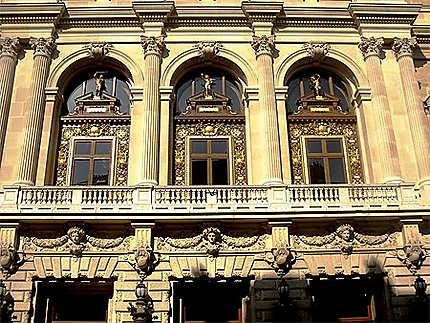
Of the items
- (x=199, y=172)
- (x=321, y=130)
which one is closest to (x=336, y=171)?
(x=321, y=130)

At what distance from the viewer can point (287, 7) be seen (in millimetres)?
22875

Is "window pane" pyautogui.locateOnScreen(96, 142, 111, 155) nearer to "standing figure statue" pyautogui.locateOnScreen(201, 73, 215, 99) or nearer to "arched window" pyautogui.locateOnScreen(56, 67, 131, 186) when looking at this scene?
"arched window" pyautogui.locateOnScreen(56, 67, 131, 186)

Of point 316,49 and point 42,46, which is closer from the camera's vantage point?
point 42,46

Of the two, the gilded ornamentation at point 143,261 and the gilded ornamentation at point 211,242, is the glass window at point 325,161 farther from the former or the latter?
the gilded ornamentation at point 143,261

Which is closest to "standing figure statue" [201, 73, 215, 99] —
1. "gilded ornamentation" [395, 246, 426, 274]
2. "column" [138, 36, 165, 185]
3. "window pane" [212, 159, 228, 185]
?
"column" [138, 36, 165, 185]

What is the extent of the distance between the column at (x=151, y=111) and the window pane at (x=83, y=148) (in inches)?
106

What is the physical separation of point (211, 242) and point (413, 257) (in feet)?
23.4

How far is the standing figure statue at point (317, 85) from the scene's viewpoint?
22.4 metres

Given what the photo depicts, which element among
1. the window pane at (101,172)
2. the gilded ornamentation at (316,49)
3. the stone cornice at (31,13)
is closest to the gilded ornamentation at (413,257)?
the gilded ornamentation at (316,49)

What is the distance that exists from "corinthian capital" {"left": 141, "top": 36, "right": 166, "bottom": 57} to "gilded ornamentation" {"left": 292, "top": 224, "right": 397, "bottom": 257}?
996cm

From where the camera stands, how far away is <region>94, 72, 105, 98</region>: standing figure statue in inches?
870

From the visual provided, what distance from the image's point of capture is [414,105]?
20969mm

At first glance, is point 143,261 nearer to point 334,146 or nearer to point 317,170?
point 317,170

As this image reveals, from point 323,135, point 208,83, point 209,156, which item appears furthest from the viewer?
point 208,83
